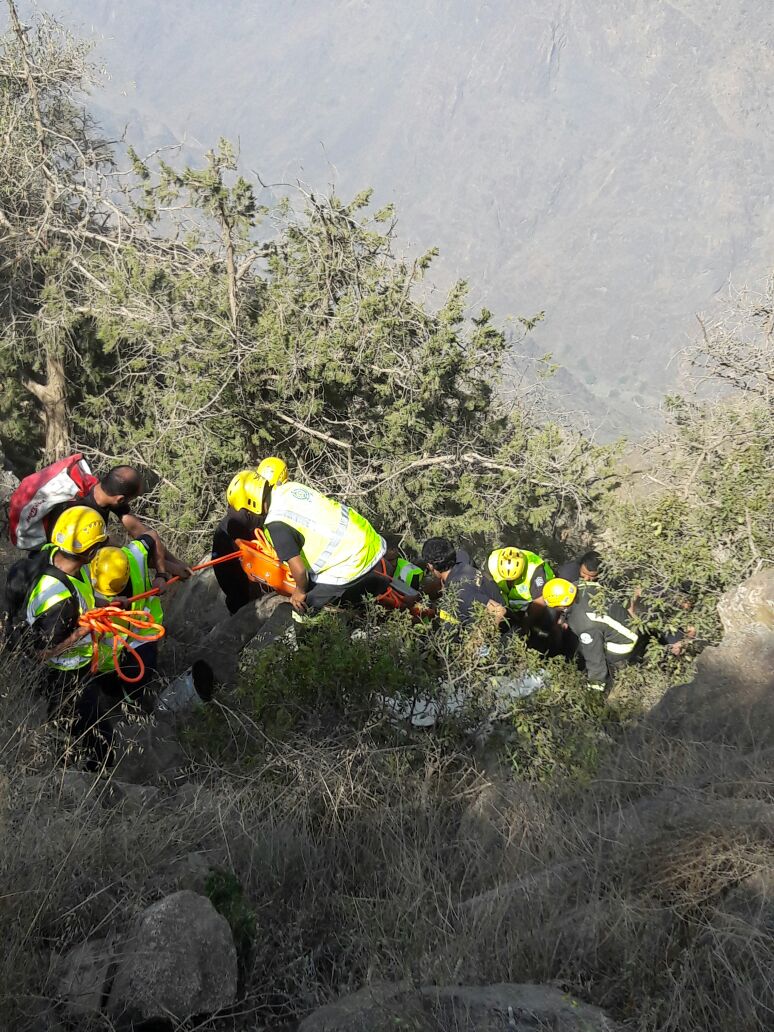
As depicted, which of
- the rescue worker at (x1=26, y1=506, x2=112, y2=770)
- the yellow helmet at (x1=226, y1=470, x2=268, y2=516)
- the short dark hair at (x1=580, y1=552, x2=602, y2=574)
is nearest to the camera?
the rescue worker at (x1=26, y1=506, x2=112, y2=770)

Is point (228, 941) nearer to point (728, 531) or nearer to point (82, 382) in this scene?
point (728, 531)

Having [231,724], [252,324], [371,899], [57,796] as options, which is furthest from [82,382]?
[371,899]

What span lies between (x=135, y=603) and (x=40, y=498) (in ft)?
3.44

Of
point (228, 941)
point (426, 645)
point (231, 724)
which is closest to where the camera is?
point (228, 941)

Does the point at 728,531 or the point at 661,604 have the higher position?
the point at 728,531

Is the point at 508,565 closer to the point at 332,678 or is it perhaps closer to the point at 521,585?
the point at 521,585

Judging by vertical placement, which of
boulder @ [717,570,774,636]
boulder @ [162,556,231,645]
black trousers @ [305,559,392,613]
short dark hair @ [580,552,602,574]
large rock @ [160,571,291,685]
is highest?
boulder @ [717,570,774,636]

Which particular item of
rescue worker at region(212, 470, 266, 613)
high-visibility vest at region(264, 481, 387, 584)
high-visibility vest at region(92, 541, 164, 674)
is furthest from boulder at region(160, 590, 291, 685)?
high-visibility vest at region(92, 541, 164, 674)

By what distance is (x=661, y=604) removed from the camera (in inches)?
213

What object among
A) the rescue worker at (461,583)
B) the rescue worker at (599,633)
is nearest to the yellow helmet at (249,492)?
the rescue worker at (461,583)

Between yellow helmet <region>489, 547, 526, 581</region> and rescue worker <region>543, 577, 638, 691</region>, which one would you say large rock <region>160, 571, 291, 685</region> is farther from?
rescue worker <region>543, 577, 638, 691</region>

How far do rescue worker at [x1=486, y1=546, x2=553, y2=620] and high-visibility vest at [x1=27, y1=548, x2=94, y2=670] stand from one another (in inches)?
130

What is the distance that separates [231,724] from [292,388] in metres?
5.67

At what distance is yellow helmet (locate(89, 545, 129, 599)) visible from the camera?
4242mm
